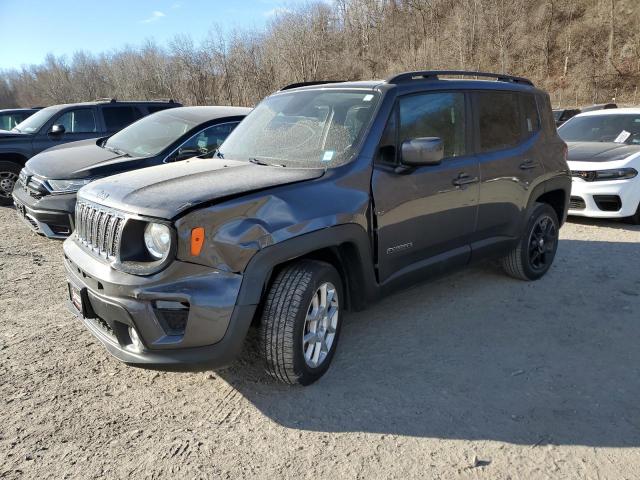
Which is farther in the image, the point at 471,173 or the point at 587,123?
the point at 587,123

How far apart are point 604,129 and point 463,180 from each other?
562 cm

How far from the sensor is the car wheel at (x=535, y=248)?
195 inches

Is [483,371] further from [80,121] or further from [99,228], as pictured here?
[80,121]

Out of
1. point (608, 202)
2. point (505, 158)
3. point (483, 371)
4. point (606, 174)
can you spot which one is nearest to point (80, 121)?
point (505, 158)

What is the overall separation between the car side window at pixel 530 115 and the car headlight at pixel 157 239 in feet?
11.9

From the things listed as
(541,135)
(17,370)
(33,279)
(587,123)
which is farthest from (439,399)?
(587,123)

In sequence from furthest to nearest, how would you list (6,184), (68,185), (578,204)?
(6,184), (578,204), (68,185)

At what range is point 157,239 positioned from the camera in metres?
2.76

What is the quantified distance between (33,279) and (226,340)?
11.5 ft

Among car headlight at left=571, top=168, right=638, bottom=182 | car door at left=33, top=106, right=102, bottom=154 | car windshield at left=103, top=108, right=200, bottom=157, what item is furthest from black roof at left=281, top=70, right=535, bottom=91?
car door at left=33, top=106, right=102, bottom=154

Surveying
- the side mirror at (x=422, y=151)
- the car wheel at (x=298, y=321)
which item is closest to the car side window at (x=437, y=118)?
the side mirror at (x=422, y=151)

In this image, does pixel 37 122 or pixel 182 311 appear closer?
pixel 182 311

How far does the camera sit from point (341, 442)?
2744mm

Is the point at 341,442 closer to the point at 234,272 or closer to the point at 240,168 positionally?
the point at 234,272
